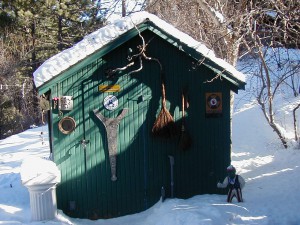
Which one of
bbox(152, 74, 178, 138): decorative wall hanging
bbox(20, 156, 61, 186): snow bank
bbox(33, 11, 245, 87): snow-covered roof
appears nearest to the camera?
bbox(20, 156, 61, 186): snow bank

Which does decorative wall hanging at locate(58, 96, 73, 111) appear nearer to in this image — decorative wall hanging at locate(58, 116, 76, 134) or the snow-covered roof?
decorative wall hanging at locate(58, 116, 76, 134)

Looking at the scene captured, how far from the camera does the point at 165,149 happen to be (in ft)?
25.1

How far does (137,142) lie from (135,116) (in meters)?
0.53

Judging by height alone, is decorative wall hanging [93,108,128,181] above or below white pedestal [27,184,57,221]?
above

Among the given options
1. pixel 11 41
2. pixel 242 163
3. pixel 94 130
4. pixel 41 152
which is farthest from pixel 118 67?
pixel 11 41

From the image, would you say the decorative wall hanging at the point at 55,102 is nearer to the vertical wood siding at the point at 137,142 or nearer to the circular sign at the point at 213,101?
the vertical wood siding at the point at 137,142

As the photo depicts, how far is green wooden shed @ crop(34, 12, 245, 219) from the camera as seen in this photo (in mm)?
7266

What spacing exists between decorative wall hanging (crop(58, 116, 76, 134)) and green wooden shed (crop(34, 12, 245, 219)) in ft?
0.06

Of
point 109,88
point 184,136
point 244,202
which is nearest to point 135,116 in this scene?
point 109,88

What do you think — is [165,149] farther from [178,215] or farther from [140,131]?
[178,215]

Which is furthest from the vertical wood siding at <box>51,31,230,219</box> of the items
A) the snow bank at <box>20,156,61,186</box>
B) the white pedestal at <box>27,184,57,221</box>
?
the white pedestal at <box>27,184,57,221</box>

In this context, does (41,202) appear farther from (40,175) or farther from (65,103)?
(65,103)

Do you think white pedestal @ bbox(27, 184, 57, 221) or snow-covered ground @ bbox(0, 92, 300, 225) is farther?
white pedestal @ bbox(27, 184, 57, 221)

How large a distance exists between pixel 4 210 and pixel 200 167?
410 cm
